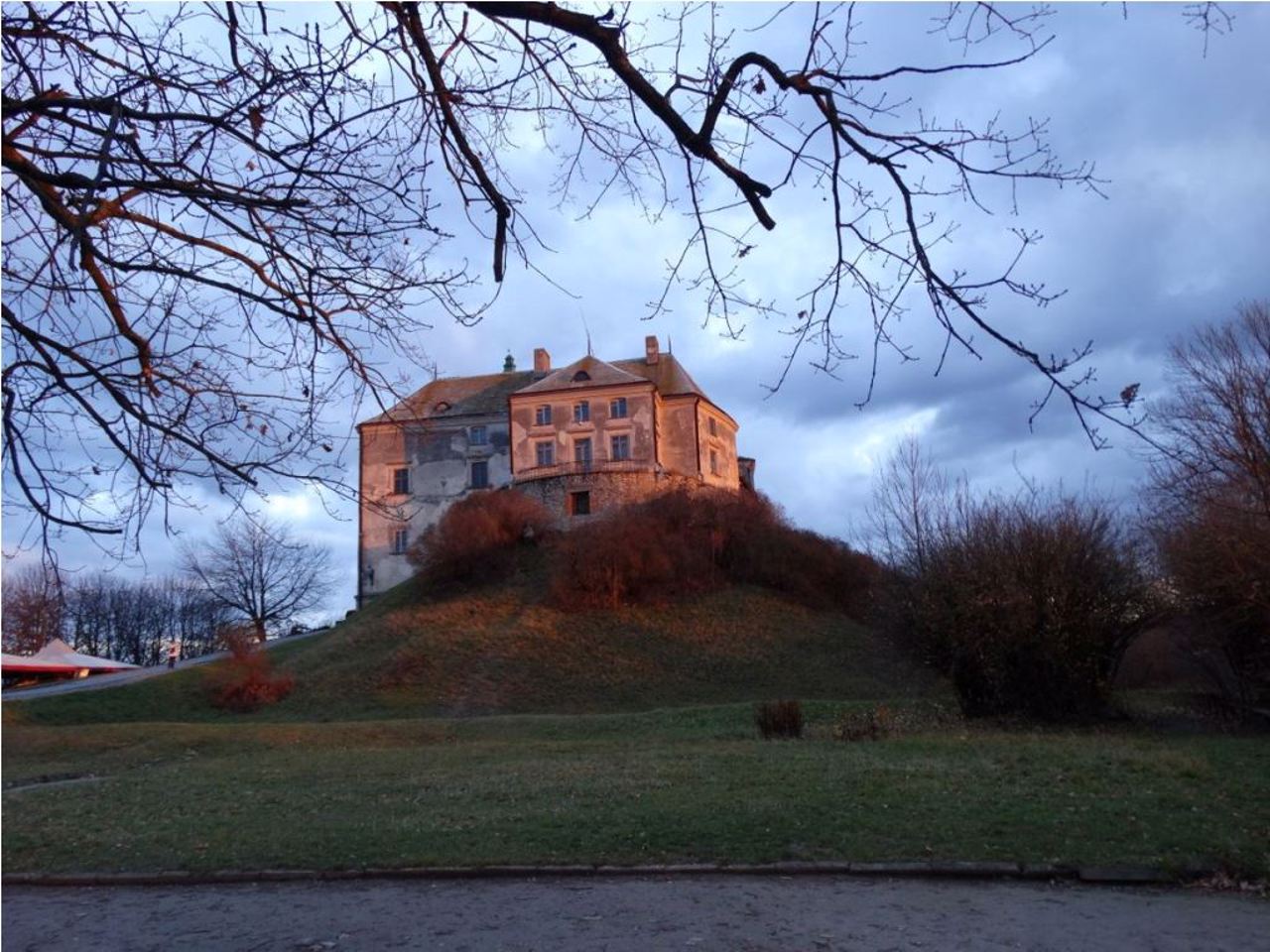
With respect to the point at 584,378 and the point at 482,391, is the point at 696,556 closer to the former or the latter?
the point at 584,378

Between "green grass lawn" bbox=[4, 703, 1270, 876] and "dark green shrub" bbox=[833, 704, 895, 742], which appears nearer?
"green grass lawn" bbox=[4, 703, 1270, 876]

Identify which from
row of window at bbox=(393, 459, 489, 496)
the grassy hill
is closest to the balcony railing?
row of window at bbox=(393, 459, 489, 496)

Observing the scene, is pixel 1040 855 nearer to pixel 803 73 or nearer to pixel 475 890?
pixel 475 890

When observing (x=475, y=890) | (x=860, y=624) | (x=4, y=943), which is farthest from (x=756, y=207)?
(x=860, y=624)

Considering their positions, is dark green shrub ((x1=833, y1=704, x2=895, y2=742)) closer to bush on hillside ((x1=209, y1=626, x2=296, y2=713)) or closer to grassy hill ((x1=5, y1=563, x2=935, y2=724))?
grassy hill ((x1=5, y1=563, x2=935, y2=724))

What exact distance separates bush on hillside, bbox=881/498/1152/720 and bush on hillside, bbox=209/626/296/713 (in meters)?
27.0

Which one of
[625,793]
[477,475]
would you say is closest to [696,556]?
[477,475]

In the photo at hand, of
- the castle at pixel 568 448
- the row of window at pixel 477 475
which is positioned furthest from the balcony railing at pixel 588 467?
the row of window at pixel 477 475

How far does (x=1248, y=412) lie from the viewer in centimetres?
2331

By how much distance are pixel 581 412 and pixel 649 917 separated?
5658cm

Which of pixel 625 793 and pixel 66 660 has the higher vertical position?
pixel 66 660

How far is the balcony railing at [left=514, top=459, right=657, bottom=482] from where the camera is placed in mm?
60594

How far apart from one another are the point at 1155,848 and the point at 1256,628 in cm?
1530

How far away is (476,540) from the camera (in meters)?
55.2
